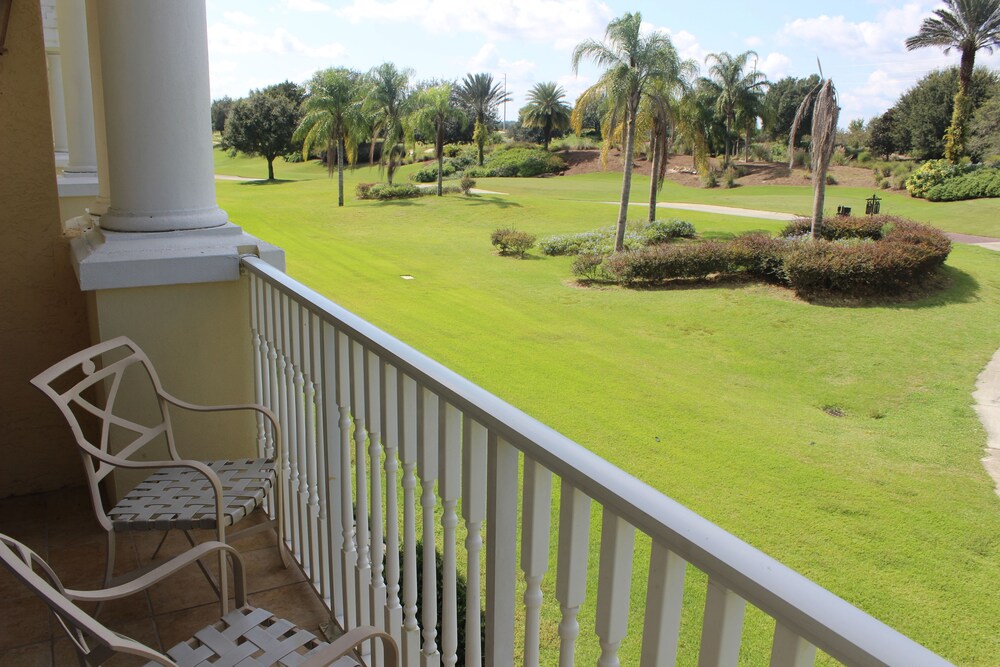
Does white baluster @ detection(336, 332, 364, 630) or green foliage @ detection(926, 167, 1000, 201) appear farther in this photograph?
green foliage @ detection(926, 167, 1000, 201)

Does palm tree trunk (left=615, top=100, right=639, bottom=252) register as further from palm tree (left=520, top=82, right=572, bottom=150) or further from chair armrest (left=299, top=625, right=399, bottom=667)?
palm tree (left=520, top=82, right=572, bottom=150)

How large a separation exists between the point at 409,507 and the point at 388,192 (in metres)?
32.3

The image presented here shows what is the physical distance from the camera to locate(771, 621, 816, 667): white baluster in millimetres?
686

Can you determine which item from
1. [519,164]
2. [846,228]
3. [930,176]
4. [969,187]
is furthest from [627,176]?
[519,164]

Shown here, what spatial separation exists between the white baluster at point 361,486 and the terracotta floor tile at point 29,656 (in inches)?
34.9

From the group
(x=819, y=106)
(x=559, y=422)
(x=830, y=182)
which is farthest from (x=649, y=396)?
(x=830, y=182)

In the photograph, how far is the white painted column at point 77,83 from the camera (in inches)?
170

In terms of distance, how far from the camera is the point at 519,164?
4516 centimetres

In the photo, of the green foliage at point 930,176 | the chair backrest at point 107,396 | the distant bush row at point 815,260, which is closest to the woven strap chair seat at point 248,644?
the chair backrest at point 107,396

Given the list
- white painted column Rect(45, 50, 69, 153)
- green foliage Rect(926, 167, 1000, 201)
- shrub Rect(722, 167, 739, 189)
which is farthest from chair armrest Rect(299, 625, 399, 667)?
shrub Rect(722, 167, 739, 189)

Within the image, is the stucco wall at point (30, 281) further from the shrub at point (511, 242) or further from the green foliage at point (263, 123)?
the green foliage at point (263, 123)

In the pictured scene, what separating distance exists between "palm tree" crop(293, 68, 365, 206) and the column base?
97.9 feet

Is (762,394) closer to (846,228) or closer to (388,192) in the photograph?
(846,228)

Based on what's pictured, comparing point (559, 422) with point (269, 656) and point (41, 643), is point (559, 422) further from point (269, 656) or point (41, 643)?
point (269, 656)
